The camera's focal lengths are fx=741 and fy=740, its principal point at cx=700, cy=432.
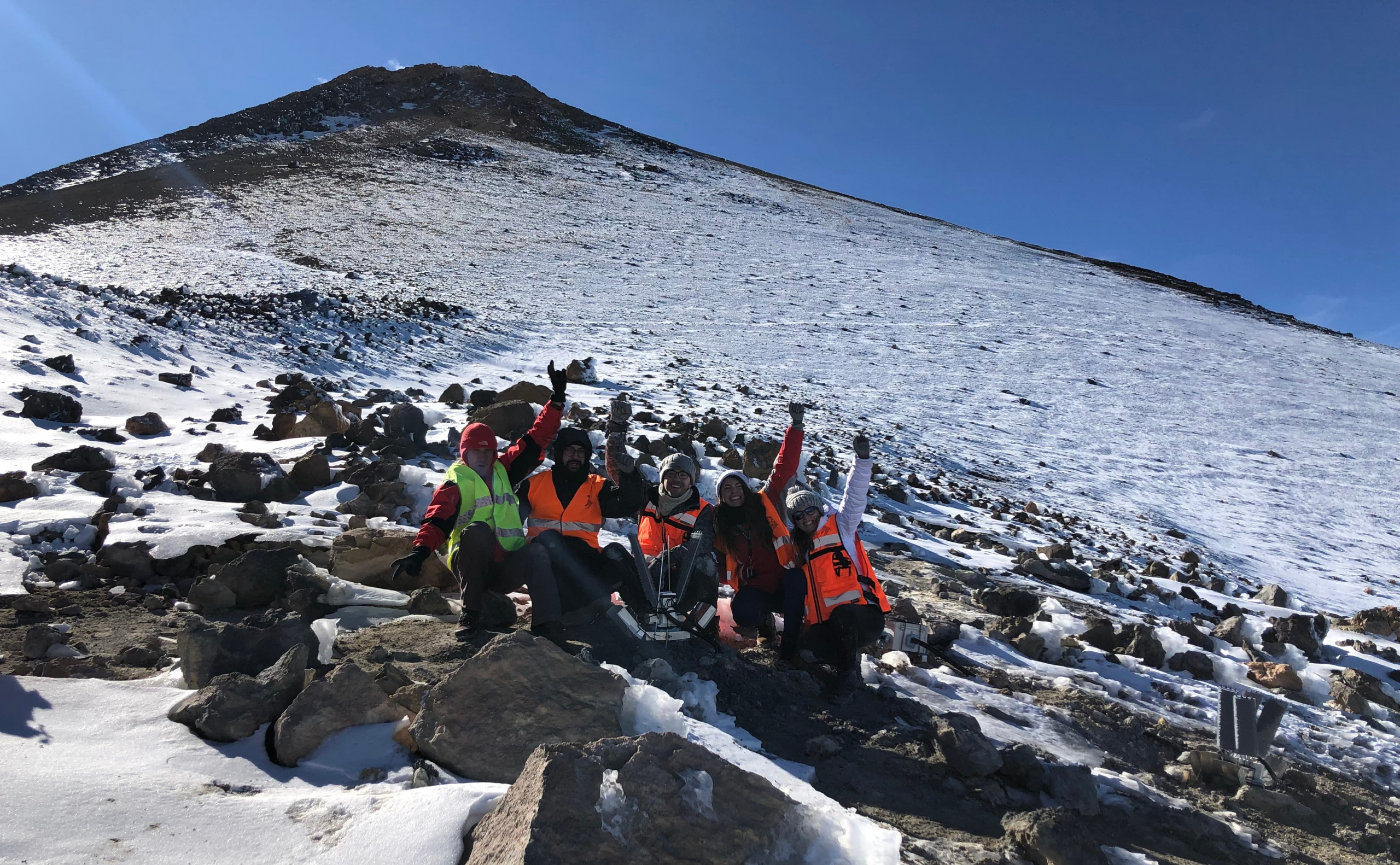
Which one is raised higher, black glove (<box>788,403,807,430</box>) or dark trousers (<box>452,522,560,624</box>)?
black glove (<box>788,403,807,430</box>)

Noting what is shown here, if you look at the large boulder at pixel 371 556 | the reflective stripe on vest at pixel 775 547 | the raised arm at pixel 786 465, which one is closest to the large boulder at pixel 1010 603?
the raised arm at pixel 786 465

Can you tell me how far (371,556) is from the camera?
14.8 feet

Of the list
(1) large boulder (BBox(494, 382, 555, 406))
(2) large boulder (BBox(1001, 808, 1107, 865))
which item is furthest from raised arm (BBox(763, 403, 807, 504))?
(1) large boulder (BBox(494, 382, 555, 406))

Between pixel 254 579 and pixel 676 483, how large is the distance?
240cm

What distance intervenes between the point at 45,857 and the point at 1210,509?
526 inches

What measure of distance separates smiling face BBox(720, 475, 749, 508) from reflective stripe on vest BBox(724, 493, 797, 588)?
110mm

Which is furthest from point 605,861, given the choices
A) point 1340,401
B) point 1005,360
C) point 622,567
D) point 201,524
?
point 1340,401

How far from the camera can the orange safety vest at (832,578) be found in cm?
423

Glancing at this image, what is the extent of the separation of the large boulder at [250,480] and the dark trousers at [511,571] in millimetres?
2551

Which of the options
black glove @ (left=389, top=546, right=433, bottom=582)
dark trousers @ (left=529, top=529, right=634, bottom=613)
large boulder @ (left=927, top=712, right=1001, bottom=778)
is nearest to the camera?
large boulder @ (left=927, top=712, right=1001, bottom=778)

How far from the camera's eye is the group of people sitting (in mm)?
4051

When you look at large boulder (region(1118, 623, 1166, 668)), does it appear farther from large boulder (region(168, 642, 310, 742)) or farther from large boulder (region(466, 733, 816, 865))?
large boulder (region(168, 642, 310, 742))

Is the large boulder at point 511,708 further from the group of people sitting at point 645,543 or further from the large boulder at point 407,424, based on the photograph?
the large boulder at point 407,424

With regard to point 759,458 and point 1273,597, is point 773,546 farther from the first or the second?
point 1273,597
